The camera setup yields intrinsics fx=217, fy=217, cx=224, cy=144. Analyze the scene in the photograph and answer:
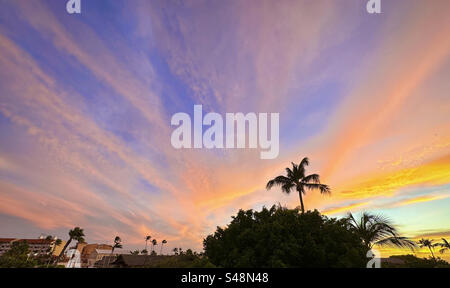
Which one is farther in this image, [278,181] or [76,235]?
[76,235]

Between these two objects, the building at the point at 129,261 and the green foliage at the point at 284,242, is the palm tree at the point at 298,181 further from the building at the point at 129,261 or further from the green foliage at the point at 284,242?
the building at the point at 129,261

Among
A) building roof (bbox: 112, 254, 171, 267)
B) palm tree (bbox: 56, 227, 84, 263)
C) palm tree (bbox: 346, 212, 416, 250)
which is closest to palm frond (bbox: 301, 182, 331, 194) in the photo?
palm tree (bbox: 346, 212, 416, 250)

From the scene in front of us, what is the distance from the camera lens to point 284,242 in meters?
12.3

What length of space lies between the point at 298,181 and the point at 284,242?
15406 millimetres

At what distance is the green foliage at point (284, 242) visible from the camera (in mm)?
11805

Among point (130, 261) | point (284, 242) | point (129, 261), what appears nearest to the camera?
point (284, 242)

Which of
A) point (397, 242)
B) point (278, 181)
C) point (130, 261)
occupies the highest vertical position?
point (278, 181)

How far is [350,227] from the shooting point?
14727mm

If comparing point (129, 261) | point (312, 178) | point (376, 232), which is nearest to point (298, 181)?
point (312, 178)

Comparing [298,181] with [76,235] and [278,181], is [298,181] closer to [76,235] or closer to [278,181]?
[278,181]

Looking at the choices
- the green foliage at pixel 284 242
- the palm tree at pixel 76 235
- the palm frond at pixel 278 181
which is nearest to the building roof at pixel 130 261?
the palm tree at pixel 76 235
